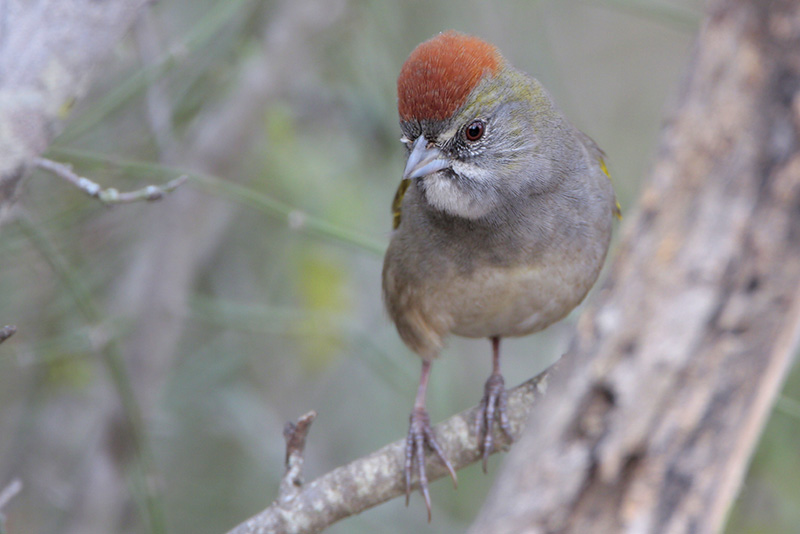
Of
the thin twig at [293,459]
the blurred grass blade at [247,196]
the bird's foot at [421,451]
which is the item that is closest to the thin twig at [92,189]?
the blurred grass blade at [247,196]

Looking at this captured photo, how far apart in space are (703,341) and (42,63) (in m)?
1.72

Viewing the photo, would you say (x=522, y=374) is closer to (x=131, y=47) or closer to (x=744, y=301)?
(x=131, y=47)

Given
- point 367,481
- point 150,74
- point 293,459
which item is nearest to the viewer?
point 293,459

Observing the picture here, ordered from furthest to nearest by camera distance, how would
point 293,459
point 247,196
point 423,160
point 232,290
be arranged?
point 232,290 < point 247,196 < point 423,160 < point 293,459

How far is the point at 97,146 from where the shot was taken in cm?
485

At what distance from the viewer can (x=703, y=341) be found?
158 centimetres

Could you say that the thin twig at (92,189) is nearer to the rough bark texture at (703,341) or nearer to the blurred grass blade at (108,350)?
the blurred grass blade at (108,350)

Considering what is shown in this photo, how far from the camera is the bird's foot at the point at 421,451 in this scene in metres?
3.18

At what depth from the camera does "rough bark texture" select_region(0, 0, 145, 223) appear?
2.18m

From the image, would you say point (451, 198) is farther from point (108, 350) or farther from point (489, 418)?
point (108, 350)

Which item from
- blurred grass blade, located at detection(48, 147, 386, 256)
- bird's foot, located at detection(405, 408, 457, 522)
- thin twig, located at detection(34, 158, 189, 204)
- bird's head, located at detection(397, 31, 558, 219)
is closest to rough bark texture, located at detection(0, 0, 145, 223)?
thin twig, located at detection(34, 158, 189, 204)

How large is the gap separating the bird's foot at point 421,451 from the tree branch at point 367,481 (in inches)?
1.0

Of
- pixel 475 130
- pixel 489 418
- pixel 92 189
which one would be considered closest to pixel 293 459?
pixel 489 418

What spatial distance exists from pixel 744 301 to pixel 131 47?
13.7ft
